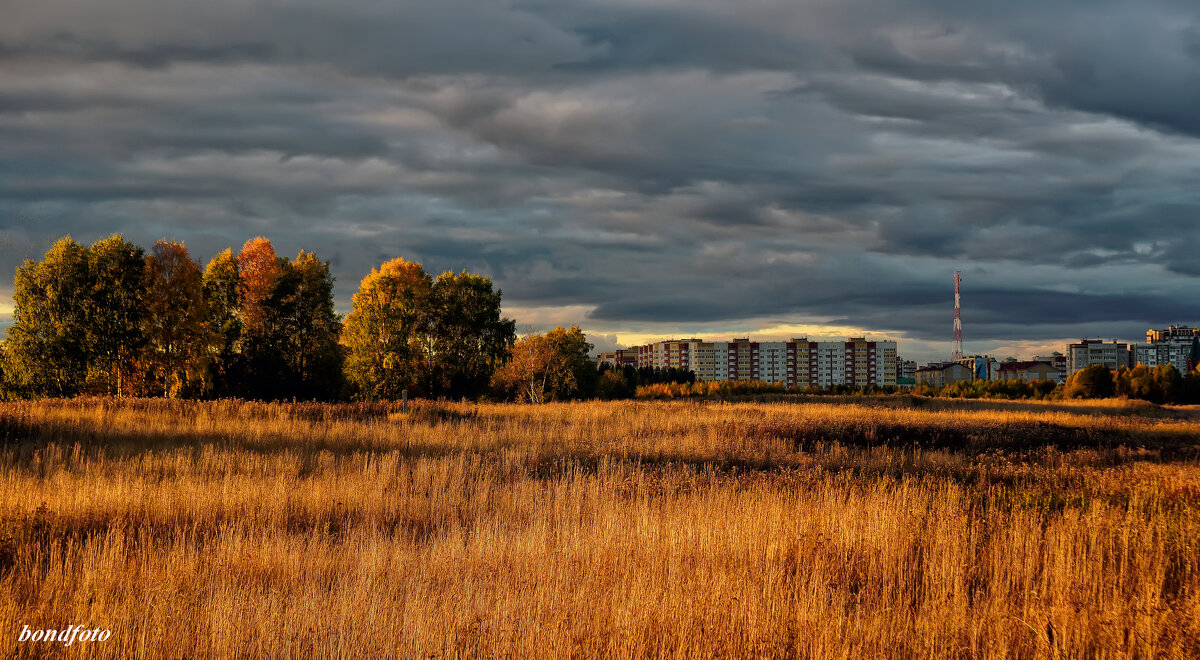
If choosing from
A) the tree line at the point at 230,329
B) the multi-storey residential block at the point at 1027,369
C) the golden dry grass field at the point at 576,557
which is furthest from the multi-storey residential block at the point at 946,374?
the golden dry grass field at the point at 576,557

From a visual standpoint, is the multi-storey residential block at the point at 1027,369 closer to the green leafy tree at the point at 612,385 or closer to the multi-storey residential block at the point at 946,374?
the multi-storey residential block at the point at 946,374

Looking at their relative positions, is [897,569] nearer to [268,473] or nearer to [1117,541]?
[1117,541]

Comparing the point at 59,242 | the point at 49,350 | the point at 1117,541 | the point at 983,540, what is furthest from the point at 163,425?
the point at 59,242

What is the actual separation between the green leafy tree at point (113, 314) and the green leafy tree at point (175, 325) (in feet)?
1.91

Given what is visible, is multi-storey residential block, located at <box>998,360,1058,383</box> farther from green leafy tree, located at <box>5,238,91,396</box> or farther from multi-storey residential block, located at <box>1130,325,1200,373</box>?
green leafy tree, located at <box>5,238,91,396</box>

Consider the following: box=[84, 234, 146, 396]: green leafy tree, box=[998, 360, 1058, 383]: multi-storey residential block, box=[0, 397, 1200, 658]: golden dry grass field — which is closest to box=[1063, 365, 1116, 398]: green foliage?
box=[0, 397, 1200, 658]: golden dry grass field

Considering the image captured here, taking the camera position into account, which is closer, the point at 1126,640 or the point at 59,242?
the point at 1126,640

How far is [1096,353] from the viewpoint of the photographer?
188m

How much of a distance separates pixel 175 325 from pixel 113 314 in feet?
9.88

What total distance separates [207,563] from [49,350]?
1621 inches

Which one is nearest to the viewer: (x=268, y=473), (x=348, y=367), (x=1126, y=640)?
(x=1126, y=640)

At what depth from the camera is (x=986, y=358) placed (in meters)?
119

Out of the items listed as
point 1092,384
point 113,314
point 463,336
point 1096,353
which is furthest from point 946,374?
point 113,314

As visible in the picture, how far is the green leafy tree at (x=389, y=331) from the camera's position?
170ft
